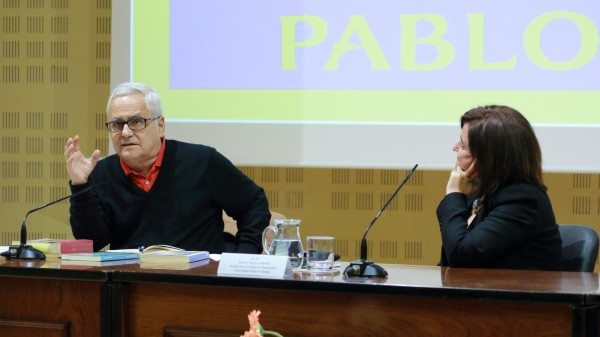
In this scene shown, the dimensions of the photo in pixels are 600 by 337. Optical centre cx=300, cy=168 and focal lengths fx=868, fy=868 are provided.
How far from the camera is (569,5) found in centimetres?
346

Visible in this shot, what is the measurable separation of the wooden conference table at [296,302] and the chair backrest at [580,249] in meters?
0.31

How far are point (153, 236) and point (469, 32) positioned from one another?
1588 millimetres

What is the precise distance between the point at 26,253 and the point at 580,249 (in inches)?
61.4

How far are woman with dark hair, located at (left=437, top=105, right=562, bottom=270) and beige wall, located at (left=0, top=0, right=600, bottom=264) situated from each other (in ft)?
5.46

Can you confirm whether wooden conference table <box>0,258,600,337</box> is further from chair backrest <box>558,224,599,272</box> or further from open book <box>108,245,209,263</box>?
chair backrest <box>558,224,599,272</box>

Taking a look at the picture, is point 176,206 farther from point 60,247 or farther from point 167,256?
point 167,256

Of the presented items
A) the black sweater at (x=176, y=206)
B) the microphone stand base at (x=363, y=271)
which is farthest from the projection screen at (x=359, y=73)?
the microphone stand base at (x=363, y=271)

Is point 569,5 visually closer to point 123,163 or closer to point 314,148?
point 314,148

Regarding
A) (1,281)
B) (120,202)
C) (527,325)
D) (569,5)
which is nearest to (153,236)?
(120,202)

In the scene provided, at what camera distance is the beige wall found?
13.9 feet

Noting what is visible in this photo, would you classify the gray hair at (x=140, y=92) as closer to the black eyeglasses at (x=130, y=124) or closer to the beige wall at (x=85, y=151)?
the black eyeglasses at (x=130, y=124)

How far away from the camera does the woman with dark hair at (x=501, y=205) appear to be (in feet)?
7.62

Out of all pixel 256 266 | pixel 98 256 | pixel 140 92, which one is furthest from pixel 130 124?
pixel 256 266

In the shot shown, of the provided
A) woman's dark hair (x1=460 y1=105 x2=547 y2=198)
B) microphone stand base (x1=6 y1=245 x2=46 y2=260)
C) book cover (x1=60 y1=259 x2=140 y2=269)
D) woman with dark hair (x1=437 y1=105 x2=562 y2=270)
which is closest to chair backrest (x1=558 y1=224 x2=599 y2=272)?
woman with dark hair (x1=437 y1=105 x2=562 y2=270)
